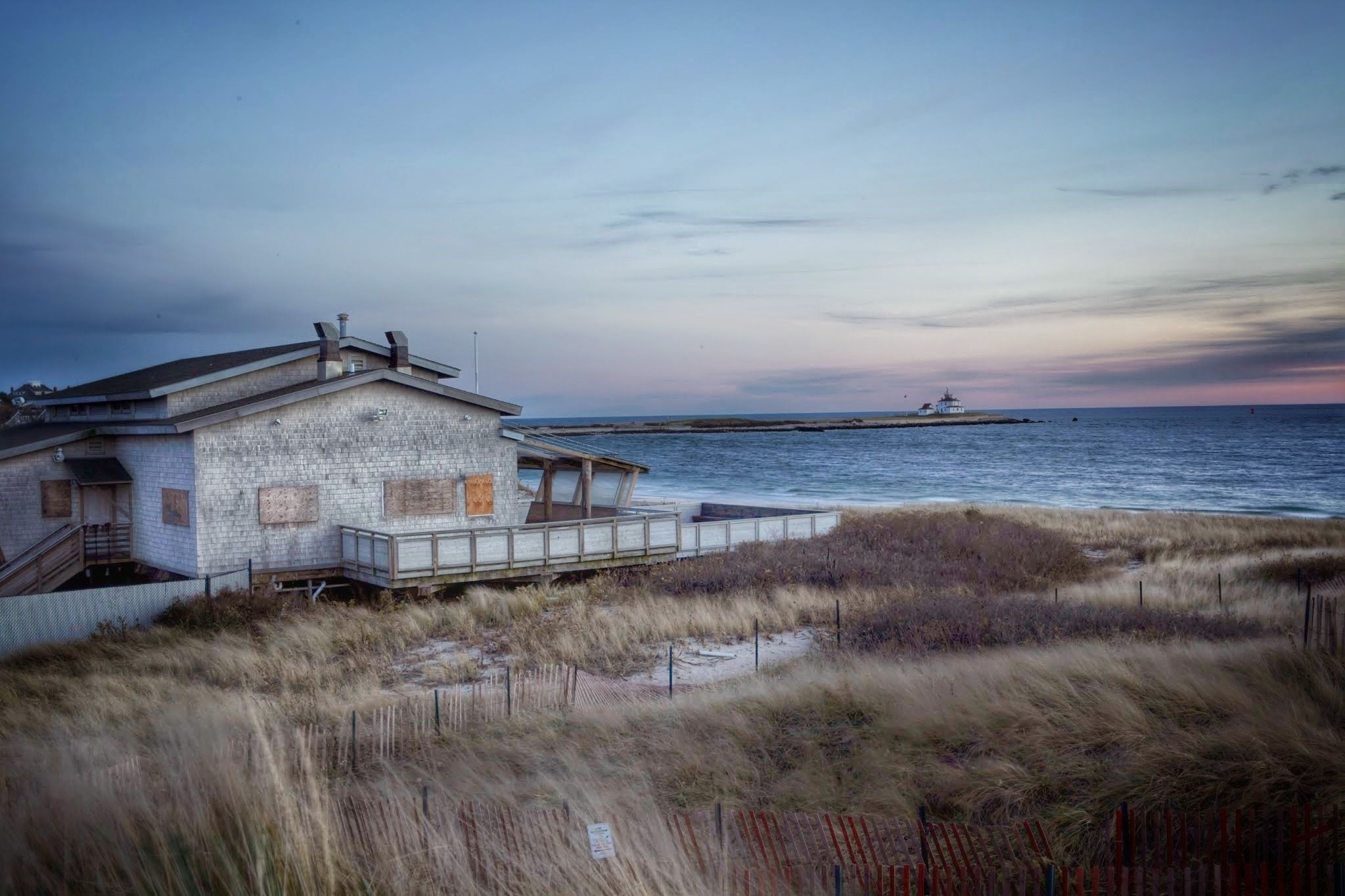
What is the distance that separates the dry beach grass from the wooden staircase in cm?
513

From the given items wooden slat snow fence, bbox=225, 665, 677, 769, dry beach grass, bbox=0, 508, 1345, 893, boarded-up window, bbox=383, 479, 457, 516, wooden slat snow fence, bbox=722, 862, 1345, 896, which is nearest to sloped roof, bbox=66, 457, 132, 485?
dry beach grass, bbox=0, 508, 1345, 893

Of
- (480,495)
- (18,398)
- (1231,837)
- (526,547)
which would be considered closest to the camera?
(1231,837)

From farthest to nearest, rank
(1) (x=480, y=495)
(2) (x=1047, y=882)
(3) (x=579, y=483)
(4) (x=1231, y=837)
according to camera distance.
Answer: (3) (x=579, y=483), (1) (x=480, y=495), (4) (x=1231, y=837), (2) (x=1047, y=882)

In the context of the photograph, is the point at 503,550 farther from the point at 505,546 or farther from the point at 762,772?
the point at 762,772

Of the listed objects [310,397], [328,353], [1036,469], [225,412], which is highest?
[328,353]

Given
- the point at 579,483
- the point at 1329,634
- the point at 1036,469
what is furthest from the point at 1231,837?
the point at 1036,469

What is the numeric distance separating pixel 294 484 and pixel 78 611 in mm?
5411

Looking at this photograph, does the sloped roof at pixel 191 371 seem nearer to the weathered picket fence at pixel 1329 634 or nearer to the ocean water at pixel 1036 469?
the ocean water at pixel 1036 469

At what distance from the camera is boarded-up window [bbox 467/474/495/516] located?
25578 millimetres

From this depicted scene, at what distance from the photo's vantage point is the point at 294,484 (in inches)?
893

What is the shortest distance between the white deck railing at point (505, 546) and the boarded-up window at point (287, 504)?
3.18 feet

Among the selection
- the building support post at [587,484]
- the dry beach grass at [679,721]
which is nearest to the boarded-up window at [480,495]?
the dry beach grass at [679,721]

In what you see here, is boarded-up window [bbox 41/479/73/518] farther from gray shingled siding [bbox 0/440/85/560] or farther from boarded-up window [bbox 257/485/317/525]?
boarded-up window [bbox 257/485/317/525]

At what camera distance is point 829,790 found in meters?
9.04
